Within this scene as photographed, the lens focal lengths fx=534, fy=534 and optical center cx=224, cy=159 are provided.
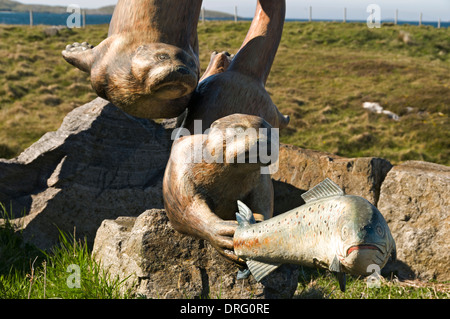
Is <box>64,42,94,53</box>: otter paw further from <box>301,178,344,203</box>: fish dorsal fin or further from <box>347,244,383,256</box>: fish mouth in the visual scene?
<box>347,244,383,256</box>: fish mouth

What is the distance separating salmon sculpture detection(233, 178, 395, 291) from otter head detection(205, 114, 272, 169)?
0.17m

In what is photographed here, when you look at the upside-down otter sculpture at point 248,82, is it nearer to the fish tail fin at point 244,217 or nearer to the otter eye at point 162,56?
the otter eye at point 162,56

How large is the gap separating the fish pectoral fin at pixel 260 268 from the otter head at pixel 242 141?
0.33 meters

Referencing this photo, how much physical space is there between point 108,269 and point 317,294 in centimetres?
113

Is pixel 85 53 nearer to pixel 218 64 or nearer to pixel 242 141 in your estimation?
pixel 218 64

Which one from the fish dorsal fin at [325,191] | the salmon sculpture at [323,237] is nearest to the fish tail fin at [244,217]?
the salmon sculpture at [323,237]

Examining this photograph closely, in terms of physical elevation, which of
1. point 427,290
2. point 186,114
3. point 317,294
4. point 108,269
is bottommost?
point 427,290

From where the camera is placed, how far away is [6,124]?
29.2 ft

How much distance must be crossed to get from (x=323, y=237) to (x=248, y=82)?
2.90 feet

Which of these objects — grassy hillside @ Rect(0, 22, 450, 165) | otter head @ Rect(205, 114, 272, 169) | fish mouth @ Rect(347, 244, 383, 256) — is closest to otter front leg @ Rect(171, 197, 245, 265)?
otter head @ Rect(205, 114, 272, 169)

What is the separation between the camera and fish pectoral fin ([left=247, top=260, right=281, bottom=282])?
1.74 m
